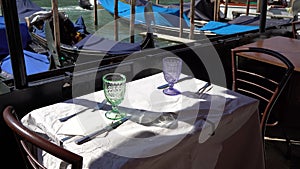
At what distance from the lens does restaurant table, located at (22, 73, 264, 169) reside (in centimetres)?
93

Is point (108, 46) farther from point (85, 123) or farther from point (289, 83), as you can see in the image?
point (85, 123)

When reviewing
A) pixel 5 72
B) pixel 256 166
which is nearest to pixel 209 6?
pixel 5 72

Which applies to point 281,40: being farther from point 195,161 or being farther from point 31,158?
point 31,158

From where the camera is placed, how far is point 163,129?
1049 millimetres

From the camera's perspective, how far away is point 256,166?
1.41 m

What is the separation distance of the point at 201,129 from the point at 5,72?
88.6 inches

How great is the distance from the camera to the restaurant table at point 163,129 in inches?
36.7

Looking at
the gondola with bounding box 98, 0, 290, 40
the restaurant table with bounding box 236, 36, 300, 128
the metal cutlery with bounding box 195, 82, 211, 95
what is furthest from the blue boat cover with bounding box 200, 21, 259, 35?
the metal cutlery with bounding box 195, 82, 211, 95

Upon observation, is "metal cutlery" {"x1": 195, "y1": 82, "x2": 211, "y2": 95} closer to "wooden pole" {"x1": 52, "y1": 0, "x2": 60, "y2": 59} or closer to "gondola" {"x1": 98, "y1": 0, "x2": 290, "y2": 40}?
"wooden pole" {"x1": 52, "y1": 0, "x2": 60, "y2": 59}

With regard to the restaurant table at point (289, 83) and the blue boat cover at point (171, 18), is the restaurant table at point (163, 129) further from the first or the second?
the blue boat cover at point (171, 18)

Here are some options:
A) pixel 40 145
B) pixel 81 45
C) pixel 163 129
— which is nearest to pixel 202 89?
pixel 163 129

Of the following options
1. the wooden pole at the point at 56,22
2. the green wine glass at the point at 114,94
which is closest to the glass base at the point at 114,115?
the green wine glass at the point at 114,94

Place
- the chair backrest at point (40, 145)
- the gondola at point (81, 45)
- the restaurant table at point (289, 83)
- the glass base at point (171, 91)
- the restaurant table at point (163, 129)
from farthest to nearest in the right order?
the gondola at point (81, 45) < the restaurant table at point (289, 83) < the glass base at point (171, 91) < the restaurant table at point (163, 129) < the chair backrest at point (40, 145)

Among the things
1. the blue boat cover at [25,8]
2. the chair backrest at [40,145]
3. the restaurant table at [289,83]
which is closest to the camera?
the chair backrest at [40,145]
